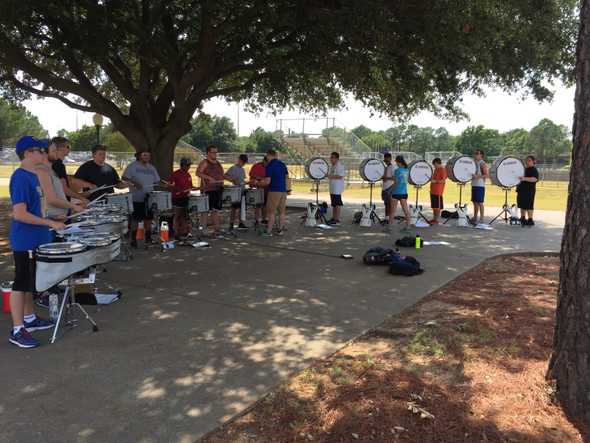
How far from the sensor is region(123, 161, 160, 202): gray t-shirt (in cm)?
955

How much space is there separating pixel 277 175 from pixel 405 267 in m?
4.47

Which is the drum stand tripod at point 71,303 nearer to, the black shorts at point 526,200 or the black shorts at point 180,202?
the black shorts at point 180,202

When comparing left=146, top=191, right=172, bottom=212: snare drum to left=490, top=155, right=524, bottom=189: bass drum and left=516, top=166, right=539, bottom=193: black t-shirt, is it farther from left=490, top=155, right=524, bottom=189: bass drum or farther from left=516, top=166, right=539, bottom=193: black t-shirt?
left=516, top=166, right=539, bottom=193: black t-shirt

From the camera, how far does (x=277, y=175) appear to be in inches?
444

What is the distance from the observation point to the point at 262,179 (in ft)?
38.7

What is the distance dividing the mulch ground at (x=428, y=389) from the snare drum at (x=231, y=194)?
608 cm

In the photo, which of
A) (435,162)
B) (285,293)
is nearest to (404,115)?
(435,162)

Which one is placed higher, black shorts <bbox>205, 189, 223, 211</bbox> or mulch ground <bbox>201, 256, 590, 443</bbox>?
black shorts <bbox>205, 189, 223, 211</bbox>

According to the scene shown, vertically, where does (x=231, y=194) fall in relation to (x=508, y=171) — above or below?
below

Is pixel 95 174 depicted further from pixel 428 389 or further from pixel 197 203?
pixel 428 389

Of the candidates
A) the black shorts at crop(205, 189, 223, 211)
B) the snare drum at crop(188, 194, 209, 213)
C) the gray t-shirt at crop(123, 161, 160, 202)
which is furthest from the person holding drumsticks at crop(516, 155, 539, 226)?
the gray t-shirt at crop(123, 161, 160, 202)

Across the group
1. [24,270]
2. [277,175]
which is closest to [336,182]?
[277,175]

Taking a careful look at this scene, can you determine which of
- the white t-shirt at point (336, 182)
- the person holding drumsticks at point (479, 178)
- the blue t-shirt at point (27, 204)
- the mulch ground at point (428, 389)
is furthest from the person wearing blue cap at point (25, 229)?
the person holding drumsticks at point (479, 178)

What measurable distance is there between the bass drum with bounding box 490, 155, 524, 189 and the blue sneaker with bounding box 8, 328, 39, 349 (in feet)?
37.4
